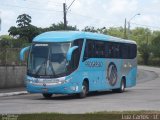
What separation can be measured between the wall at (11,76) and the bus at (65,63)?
9812 mm

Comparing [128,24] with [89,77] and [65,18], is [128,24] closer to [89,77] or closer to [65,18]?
[65,18]

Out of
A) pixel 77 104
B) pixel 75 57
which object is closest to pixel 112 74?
pixel 75 57

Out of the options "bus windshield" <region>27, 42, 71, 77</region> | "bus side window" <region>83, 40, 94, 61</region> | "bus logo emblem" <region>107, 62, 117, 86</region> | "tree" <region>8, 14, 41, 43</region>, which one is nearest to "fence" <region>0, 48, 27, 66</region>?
"bus logo emblem" <region>107, 62, 117, 86</region>

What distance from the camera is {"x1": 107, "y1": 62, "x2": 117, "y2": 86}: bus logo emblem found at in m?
31.2

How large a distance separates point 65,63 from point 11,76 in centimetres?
1343

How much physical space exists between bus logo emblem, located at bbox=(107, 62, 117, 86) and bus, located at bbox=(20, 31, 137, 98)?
972mm

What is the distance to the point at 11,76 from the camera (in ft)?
126

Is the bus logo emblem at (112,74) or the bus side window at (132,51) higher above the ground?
the bus side window at (132,51)

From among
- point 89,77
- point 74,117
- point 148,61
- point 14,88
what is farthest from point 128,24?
point 74,117

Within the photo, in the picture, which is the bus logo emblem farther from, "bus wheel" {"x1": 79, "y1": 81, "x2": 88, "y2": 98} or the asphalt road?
the asphalt road

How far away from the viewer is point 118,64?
1280 inches

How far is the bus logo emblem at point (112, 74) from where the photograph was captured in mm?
31172

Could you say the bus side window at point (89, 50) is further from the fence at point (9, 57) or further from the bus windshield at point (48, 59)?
the fence at point (9, 57)

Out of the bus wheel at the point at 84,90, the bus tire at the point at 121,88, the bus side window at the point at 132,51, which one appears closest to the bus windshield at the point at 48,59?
the bus wheel at the point at 84,90
